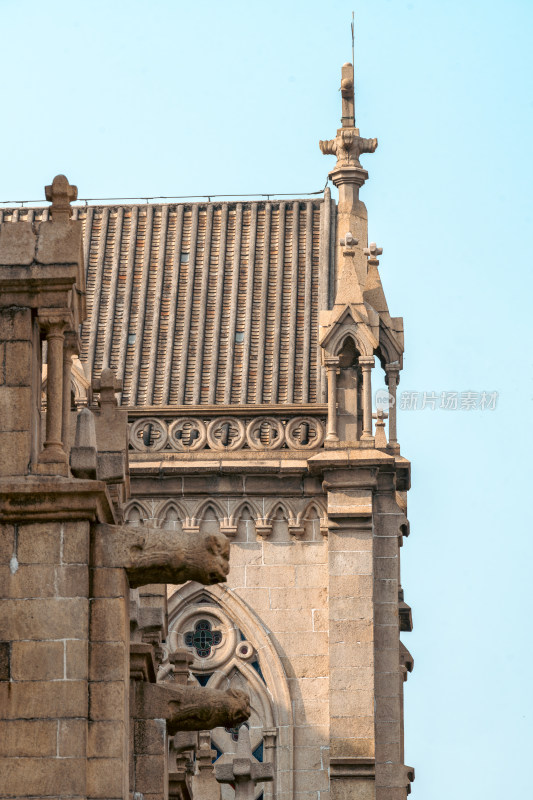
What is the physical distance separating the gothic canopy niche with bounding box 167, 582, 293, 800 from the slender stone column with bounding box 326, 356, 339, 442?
8.02 ft

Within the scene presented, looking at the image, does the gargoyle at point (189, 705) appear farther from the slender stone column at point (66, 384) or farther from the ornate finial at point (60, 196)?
the ornate finial at point (60, 196)

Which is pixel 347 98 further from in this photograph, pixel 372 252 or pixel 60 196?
pixel 60 196

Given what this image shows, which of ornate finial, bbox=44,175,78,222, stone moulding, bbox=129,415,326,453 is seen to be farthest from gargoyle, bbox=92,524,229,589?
stone moulding, bbox=129,415,326,453

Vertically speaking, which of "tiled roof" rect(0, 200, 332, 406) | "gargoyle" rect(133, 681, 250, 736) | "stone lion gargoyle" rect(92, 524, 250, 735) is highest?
"tiled roof" rect(0, 200, 332, 406)

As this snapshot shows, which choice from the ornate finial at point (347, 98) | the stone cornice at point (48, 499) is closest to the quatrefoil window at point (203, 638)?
the ornate finial at point (347, 98)

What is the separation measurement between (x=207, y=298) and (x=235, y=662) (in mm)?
6051

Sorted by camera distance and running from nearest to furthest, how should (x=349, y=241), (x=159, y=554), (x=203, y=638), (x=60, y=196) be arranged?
Result: (x=159, y=554), (x=60, y=196), (x=203, y=638), (x=349, y=241)

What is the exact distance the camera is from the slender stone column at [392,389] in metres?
31.0

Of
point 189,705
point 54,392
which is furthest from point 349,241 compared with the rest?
point 54,392

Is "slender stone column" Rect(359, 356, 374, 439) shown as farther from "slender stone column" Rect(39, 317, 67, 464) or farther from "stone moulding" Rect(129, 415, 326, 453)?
"slender stone column" Rect(39, 317, 67, 464)

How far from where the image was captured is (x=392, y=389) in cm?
3120

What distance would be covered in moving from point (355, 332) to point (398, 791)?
602 centimetres

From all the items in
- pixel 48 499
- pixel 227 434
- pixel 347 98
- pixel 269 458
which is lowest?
pixel 48 499

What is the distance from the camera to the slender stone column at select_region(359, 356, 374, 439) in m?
29.9
